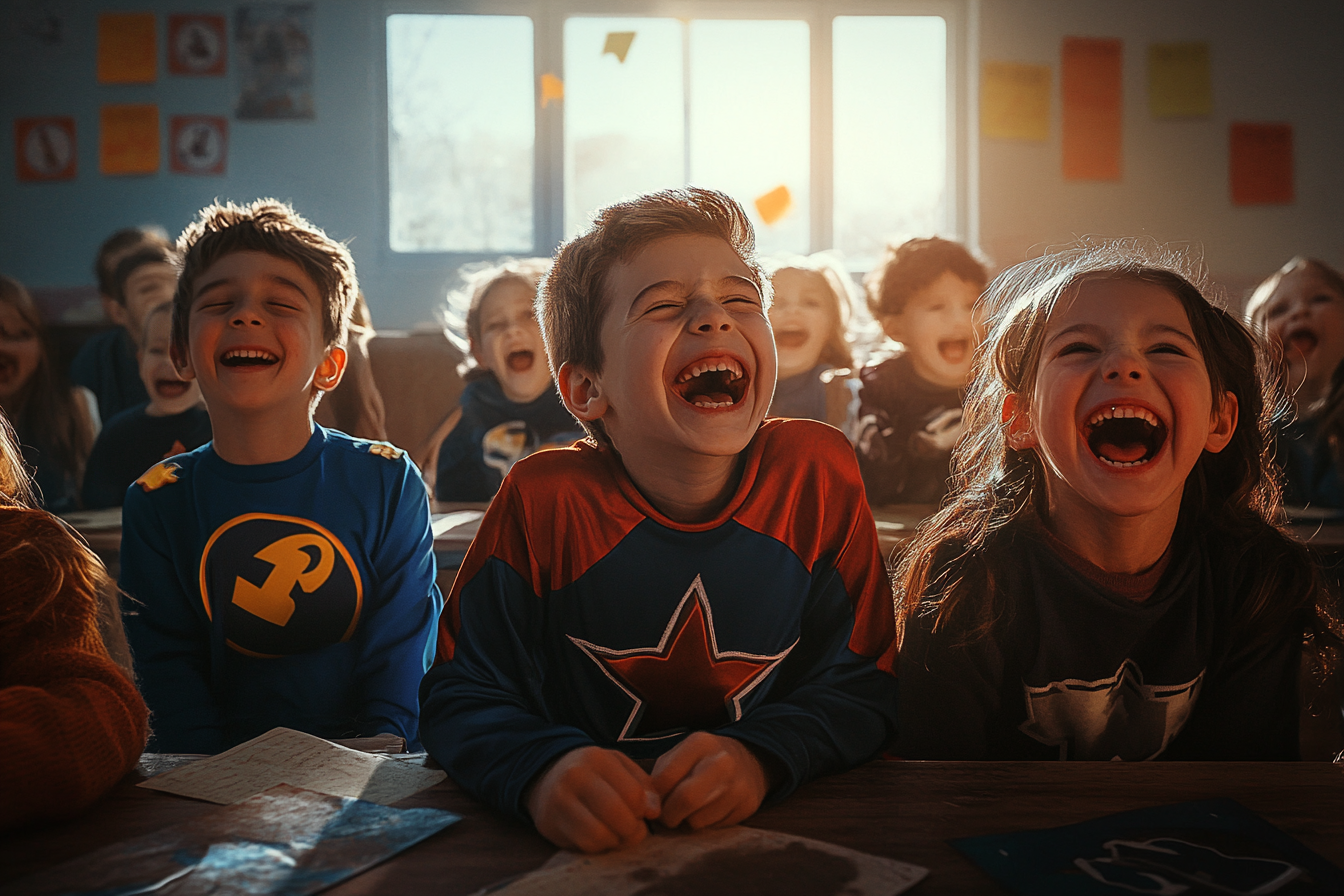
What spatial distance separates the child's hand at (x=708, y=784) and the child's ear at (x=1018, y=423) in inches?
20.7

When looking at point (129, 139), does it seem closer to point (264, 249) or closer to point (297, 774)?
point (264, 249)

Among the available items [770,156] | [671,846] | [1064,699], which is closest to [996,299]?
[1064,699]

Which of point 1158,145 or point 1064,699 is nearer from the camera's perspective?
point 1064,699

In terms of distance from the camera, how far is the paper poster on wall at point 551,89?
464cm

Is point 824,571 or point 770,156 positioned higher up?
point 770,156

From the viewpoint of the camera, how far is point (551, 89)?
4.64 meters

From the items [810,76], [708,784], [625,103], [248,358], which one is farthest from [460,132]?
[708,784]

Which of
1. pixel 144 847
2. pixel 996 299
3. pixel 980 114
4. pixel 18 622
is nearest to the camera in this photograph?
pixel 144 847

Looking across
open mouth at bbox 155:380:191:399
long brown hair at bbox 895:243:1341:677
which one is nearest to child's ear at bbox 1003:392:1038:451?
long brown hair at bbox 895:243:1341:677

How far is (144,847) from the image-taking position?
2.04 ft

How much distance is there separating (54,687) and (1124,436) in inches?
37.5

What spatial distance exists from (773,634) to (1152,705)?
388 millimetres

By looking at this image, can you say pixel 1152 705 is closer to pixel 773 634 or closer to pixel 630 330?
pixel 773 634

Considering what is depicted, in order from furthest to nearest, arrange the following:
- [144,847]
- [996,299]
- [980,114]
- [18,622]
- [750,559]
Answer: [980,114], [996,299], [750,559], [18,622], [144,847]
